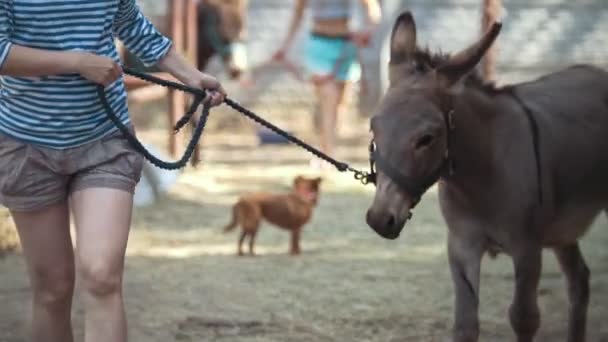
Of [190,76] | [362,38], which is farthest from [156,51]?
[362,38]

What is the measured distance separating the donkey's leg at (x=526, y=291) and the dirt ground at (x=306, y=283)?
950 millimetres

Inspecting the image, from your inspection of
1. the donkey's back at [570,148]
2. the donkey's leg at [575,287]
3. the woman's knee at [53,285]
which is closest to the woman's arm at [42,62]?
the woman's knee at [53,285]

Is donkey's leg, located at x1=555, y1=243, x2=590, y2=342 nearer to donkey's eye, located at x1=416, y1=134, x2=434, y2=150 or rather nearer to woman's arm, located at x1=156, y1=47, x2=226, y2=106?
donkey's eye, located at x1=416, y1=134, x2=434, y2=150

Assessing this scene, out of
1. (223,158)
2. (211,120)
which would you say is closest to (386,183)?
(223,158)

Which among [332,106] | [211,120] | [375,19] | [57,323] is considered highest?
[57,323]

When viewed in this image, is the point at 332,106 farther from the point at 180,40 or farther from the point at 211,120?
the point at 211,120

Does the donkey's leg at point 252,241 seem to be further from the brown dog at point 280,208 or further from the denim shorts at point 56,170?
the denim shorts at point 56,170

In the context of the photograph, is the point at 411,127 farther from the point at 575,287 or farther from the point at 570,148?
the point at 575,287

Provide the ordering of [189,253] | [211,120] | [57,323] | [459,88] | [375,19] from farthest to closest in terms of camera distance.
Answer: [211,120] → [375,19] → [189,253] → [459,88] → [57,323]

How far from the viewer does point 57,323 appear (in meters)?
4.43

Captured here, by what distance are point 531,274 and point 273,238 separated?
438 centimetres

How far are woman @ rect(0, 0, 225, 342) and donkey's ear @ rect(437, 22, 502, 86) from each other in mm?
1335

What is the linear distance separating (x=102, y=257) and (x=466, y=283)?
6.12 feet

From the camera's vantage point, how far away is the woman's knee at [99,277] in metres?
4.01
